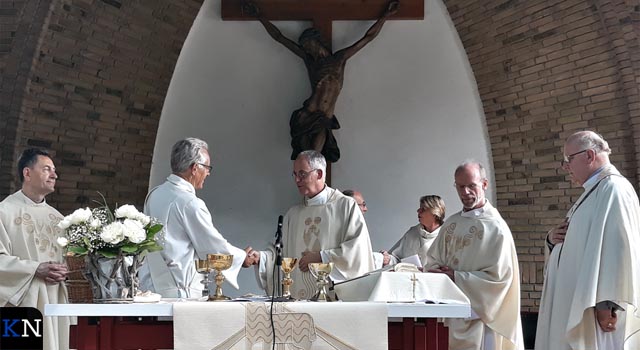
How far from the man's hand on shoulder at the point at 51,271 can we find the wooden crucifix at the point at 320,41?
13.0 ft

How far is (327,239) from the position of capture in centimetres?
596

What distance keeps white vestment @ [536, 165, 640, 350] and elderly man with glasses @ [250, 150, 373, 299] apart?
1.21m

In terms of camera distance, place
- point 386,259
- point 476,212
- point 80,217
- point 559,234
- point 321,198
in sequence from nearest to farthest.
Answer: point 80,217
point 559,234
point 476,212
point 321,198
point 386,259

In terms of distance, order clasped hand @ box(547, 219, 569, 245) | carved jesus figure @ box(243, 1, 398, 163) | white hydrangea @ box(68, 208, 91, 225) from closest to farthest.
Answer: white hydrangea @ box(68, 208, 91, 225)
clasped hand @ box(547, 219, 569, 245)
carved jesus figure @ box(243, 1, 398, 163)

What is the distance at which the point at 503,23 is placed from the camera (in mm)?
9258

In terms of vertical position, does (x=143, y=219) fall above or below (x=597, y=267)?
above

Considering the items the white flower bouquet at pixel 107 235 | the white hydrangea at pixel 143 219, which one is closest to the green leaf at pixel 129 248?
the white flower bouquet at pixel 107 235

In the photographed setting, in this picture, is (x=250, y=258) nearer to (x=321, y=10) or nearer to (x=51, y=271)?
(x=51, y=271)

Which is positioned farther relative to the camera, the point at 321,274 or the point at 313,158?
the point at 313,158

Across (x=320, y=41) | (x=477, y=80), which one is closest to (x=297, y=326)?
(x=320, y=41)

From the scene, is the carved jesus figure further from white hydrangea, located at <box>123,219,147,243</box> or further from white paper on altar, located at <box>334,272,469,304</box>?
white hydrangea, located at <box>123,219,147,243</box>

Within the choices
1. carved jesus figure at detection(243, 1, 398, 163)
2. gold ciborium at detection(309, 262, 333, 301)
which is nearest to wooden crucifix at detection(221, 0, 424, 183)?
carved jesus figure at detection(243, 1, 398, 163)

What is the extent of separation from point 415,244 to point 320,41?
2511 mm

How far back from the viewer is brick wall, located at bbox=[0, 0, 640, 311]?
8172mm
